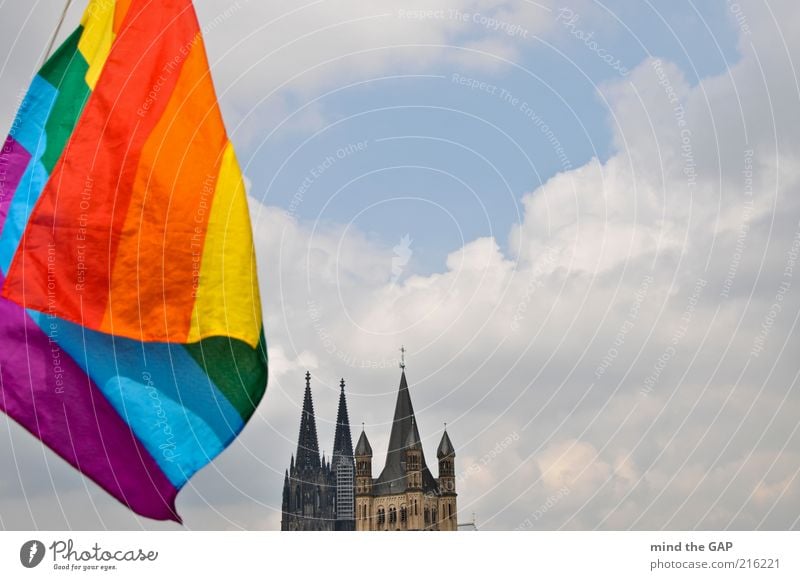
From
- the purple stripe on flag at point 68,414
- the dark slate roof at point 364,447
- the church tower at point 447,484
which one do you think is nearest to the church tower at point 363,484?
the dark slate roof at point 364,447

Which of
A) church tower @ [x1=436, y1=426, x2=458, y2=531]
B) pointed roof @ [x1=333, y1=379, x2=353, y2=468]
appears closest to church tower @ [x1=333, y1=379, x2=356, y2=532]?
pointed roof @ [x1=333, y1=379, x2=353, y2=468]

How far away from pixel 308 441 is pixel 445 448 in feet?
46.0

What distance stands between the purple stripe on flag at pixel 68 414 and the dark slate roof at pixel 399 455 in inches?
3095

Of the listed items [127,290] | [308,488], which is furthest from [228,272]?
[308,488]

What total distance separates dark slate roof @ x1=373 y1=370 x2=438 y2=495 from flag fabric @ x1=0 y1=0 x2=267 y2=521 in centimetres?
7855

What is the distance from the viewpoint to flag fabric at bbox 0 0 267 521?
34.8 ft

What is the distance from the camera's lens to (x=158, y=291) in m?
11.0

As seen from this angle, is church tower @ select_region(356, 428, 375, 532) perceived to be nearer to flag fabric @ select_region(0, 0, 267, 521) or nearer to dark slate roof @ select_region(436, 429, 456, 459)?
dark slate roof @ select_region(436, 429, 456, 459)

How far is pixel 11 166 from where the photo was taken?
434 inches
